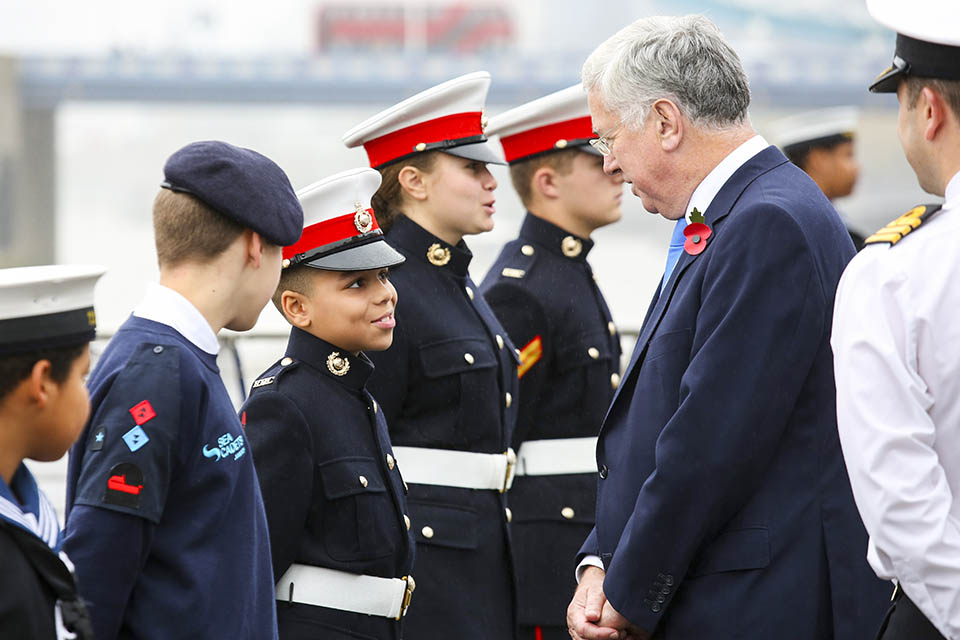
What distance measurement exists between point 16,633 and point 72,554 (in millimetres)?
412

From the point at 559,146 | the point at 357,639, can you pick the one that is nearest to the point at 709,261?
the point at 357,639

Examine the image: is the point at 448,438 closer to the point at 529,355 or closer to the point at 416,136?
the point at 529,355

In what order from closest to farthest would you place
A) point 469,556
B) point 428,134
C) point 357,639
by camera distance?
1. point 357,639
2. point 469,556
3. point 428,134

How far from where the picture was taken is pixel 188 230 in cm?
229

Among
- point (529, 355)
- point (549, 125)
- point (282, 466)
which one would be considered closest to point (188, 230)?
point (282, 466)

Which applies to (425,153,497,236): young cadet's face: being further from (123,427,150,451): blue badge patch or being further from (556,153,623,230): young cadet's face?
(123,427,150,451): blue badge patch

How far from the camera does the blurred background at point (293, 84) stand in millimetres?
25781

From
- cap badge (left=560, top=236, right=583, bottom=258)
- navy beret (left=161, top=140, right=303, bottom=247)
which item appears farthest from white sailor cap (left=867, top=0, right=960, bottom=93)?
cap badge (left=560, top=236, right=583, bottom=258)

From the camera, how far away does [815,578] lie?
91.1 inches

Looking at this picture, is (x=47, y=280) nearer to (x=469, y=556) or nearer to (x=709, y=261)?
(x=709, y=261)

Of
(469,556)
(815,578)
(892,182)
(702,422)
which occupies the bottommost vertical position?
(892,182)

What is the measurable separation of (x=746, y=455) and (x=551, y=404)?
166cm

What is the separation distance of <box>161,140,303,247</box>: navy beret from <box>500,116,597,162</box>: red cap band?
1923 mm

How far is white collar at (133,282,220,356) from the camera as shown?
2.25 meters
